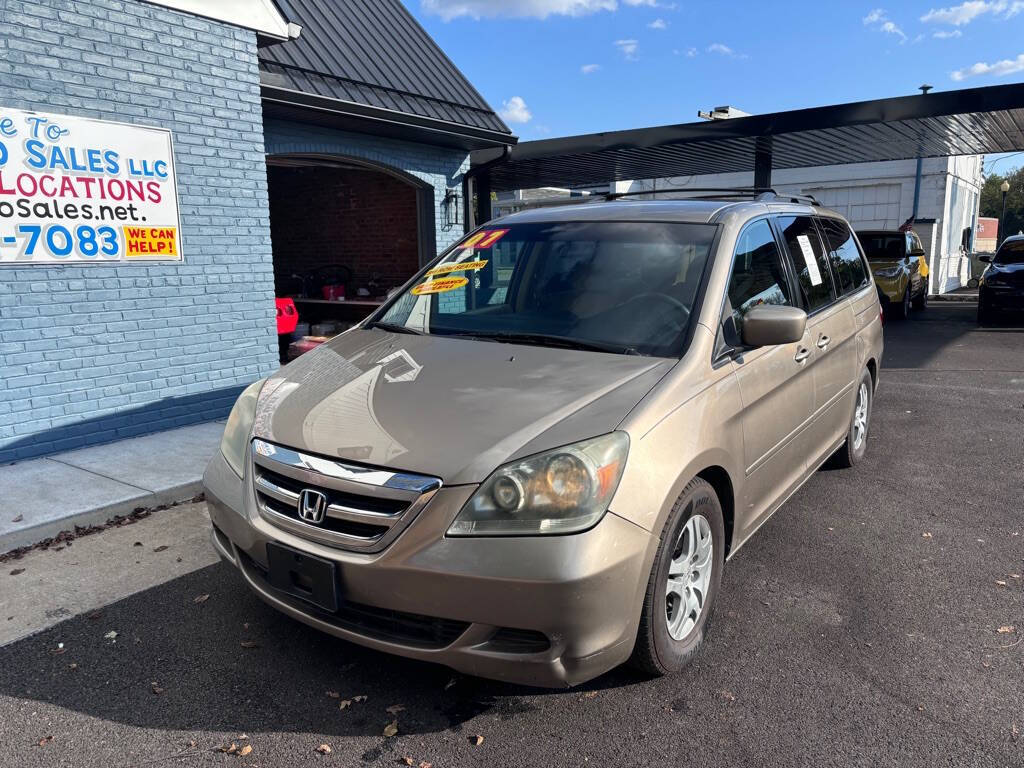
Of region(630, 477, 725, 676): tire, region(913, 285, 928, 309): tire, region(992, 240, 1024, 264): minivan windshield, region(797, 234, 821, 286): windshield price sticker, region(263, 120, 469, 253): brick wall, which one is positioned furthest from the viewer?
region(913, 285, 928, 309): tire

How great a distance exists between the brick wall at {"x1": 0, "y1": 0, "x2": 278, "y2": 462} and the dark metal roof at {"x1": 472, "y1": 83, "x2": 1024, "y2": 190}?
16.6ft

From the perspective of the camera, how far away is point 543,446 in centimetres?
251

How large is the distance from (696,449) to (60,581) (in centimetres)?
326

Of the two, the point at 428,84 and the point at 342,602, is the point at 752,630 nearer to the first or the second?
the point at 342,602

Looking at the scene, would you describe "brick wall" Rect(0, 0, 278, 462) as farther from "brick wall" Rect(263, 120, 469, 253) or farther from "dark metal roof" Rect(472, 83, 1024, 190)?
"dark metal roof" Rect(472, 83, 1024, 190)

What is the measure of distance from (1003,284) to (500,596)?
1550cm

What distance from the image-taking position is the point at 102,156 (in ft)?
19.5

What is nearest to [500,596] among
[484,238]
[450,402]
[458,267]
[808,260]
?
[450,402]

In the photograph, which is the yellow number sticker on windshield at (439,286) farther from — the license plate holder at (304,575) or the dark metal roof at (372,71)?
the dark metal roof at (372,71)

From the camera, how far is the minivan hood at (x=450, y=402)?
8.35 ft

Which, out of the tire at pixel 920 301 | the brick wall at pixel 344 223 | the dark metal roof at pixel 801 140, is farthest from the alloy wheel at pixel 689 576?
the tire at pixel 920 301

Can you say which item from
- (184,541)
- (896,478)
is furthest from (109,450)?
(896,478)

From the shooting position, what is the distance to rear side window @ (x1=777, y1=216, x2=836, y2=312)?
4266 mm

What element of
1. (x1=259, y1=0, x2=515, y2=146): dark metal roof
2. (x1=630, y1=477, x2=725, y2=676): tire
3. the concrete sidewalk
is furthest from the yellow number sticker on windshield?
(x1=259, y1=0, x2=515, y2=146): dark metal roof
